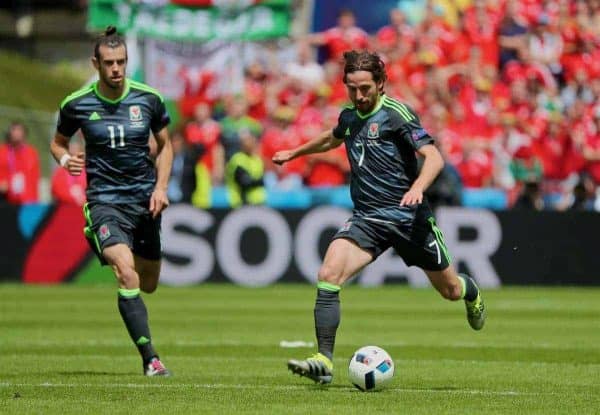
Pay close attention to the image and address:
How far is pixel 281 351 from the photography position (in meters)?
13.1

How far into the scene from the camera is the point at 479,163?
74.4 feet

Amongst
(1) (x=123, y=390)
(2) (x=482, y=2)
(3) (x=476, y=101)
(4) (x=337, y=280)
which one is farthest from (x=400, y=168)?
(2) (x=482, y=2)

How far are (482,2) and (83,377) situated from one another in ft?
51.2

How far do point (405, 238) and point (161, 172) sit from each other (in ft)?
7.43

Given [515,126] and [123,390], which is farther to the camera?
[515,126]

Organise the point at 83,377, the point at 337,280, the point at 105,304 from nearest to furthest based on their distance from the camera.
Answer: the point at 337,280 < the point at 83,377 < the point at 105,304

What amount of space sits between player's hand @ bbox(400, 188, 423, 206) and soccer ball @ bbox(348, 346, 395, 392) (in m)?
1.07

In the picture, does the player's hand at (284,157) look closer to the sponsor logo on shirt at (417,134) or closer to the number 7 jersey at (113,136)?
the sponsor logo on shirt at (417,134)

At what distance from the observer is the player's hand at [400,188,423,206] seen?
9.85m

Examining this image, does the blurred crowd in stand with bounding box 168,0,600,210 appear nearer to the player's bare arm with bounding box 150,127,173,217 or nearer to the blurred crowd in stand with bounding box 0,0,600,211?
the blurred crowd in stand with bounding box 0,0,600,211

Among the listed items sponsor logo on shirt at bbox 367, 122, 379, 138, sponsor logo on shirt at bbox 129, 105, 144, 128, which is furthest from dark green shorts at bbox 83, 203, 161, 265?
sponsor logo on shirt at bbox 367, 122, 379, 138

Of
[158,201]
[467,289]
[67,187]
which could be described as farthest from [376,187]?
[67,187]

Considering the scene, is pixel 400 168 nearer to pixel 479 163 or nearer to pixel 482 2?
pixel 479 163

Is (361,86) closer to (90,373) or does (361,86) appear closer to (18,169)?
(90,373)
